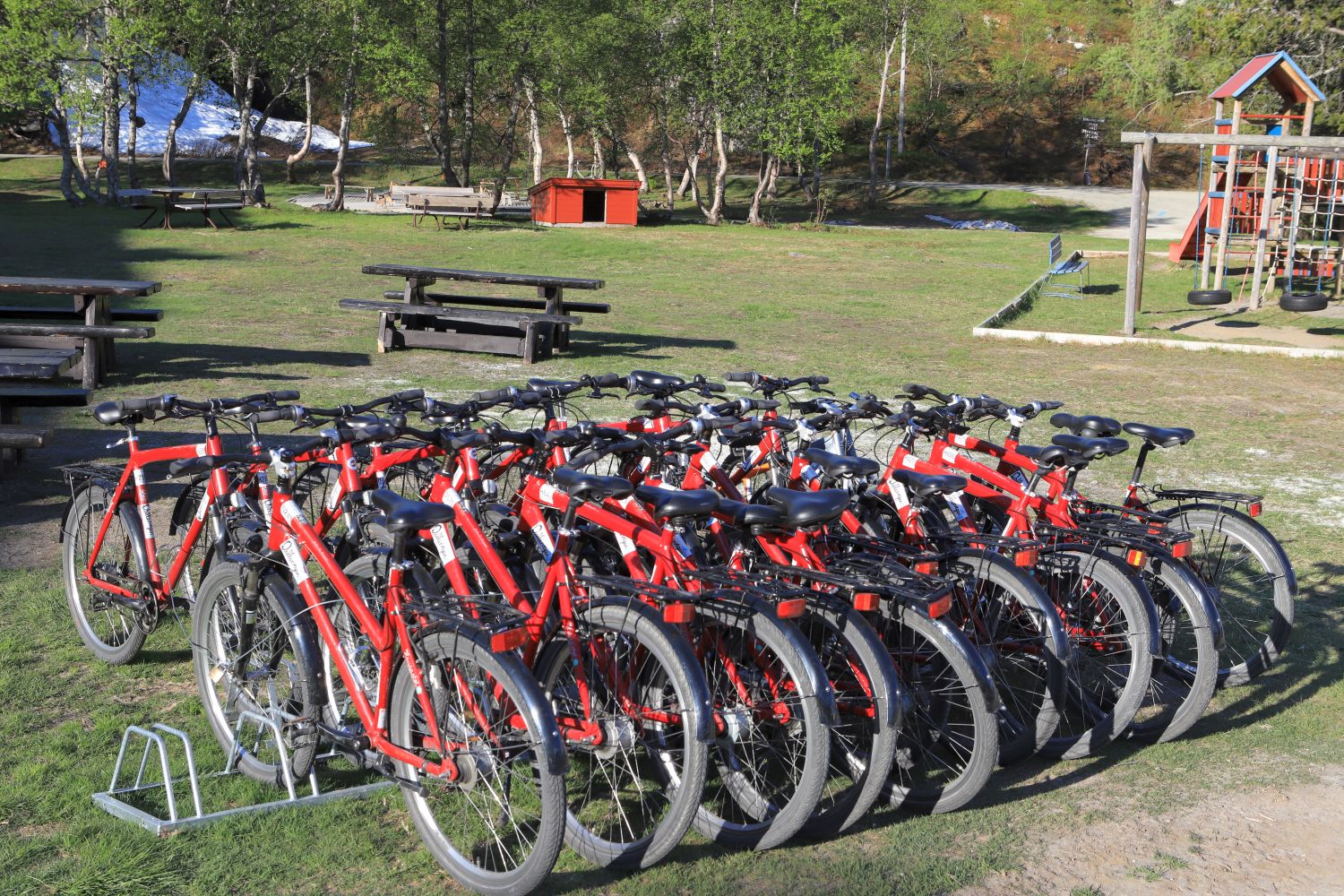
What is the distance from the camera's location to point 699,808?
3795 millimetres

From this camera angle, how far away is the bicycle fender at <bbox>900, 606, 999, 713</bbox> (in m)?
3.75

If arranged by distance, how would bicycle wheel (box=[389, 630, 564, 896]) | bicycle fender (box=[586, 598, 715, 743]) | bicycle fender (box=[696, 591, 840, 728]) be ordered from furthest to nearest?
bicycle fender (box=[696, 591, 840, 728]) < bicycle fender (box=[586, 598, 715, 743]) < bicycle wheel (box=[389, 630, 564, 896])

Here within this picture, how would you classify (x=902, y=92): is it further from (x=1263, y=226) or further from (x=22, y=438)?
(x=22, y=438)

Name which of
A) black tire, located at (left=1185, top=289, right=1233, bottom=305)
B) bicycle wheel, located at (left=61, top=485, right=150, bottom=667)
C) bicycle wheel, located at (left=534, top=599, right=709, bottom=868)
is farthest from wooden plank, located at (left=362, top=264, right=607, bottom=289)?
bicycle wheel, located at (left=534, top=599, right=709, bottom=868)

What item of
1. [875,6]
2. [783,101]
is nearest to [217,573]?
[783,101]

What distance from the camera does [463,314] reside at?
515 inches

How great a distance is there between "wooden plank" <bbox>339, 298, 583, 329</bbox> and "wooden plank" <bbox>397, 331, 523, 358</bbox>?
0.18 meters

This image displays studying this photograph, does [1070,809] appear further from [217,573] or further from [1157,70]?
[1157,70]

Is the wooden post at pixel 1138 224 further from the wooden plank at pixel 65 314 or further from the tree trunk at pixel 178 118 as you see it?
the tree trunk at pixel 178 118

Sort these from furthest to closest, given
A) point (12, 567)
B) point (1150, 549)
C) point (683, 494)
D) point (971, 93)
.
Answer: point (971, 93) < point (12, 567) < point (1150, 549) < point (683, 494)

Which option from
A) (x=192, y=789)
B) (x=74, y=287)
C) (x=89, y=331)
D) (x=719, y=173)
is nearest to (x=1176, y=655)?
(x=192, y=789)

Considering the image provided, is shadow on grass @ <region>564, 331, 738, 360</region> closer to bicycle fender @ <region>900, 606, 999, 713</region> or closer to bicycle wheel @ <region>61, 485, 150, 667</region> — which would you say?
bicycle wheel @ <region>61, 485, 150, 667</region>

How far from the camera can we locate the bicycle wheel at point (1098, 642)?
14.3 feet

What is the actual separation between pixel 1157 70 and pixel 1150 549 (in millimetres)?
45389
